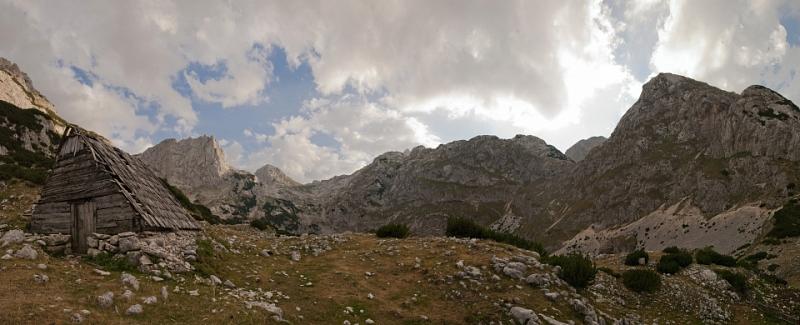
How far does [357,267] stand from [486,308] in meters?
8.27

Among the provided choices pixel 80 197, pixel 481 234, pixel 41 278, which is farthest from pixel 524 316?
pixel 80 197

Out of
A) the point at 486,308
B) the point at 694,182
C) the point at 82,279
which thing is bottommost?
the point at 486,308

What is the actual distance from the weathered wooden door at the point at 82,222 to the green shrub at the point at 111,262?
2.04 m

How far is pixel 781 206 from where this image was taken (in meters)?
73.4

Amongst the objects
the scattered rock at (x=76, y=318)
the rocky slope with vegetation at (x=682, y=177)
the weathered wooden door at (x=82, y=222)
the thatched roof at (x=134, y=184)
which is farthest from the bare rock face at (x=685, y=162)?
the scattered rock at (x=76, y=318)

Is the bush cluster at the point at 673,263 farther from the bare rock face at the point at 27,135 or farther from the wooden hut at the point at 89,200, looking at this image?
the bare rock face at the point at 27,135

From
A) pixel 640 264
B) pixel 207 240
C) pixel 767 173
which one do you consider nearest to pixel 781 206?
pixel 767 173

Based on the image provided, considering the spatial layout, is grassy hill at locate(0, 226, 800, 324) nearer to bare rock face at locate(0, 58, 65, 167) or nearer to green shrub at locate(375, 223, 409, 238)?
green shrub at locate(375, 223, 409, 238)

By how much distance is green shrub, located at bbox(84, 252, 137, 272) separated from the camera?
14797 mm

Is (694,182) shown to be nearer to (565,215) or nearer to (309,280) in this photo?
(565,215)

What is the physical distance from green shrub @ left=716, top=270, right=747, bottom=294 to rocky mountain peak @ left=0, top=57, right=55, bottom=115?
162633 mm

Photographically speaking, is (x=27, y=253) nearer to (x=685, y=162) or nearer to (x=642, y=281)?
(x=642, y=281)

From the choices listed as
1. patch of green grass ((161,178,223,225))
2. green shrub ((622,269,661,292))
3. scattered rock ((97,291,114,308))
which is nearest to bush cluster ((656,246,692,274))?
green shrub ((622,269,661,292))

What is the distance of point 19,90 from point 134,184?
169 m
